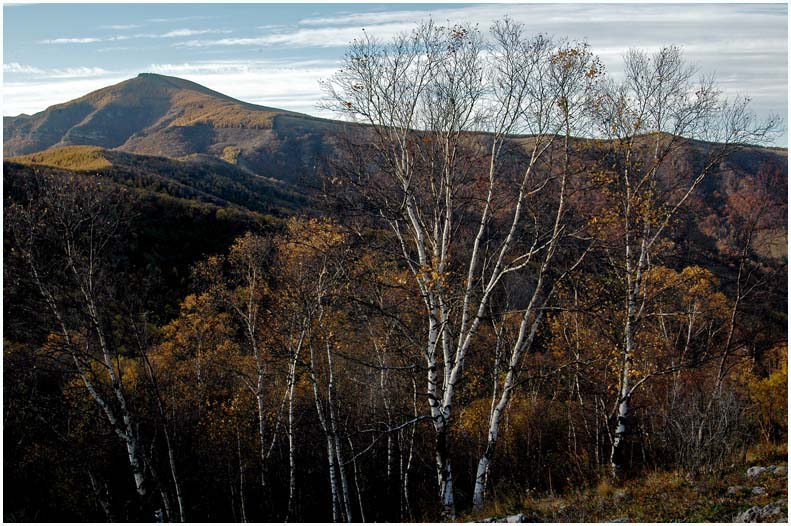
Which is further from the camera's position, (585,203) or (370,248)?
(585,203)

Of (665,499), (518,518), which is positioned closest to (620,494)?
(665,499)

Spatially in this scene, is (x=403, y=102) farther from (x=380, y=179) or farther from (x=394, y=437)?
(x=394, y=437)

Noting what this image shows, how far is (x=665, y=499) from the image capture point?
8.12 meters

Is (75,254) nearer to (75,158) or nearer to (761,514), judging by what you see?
(761,514)

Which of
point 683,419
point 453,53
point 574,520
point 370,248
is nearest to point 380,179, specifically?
point 370,248

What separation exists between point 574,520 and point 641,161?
24.6ft

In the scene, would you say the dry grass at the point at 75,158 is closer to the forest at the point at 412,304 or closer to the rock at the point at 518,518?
the forest at the point at 412,304

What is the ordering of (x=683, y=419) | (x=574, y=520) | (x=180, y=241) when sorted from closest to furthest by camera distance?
(x=574, y=520) < (x=683, y=419) < (x=180, y=241)

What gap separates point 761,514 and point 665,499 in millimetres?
1403

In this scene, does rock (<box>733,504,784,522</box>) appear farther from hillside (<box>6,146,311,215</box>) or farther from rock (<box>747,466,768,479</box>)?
hillside (<box>6,146,311,215</box>)

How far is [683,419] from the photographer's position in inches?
443

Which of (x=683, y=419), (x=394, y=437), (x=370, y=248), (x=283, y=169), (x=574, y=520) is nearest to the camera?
(x=574, y=520)

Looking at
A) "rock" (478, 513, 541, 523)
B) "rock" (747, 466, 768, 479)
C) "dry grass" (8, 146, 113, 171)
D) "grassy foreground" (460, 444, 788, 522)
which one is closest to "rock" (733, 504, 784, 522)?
"grassy foreground" (460, 444, 788, 522)

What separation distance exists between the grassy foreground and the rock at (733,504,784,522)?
0.32ft
